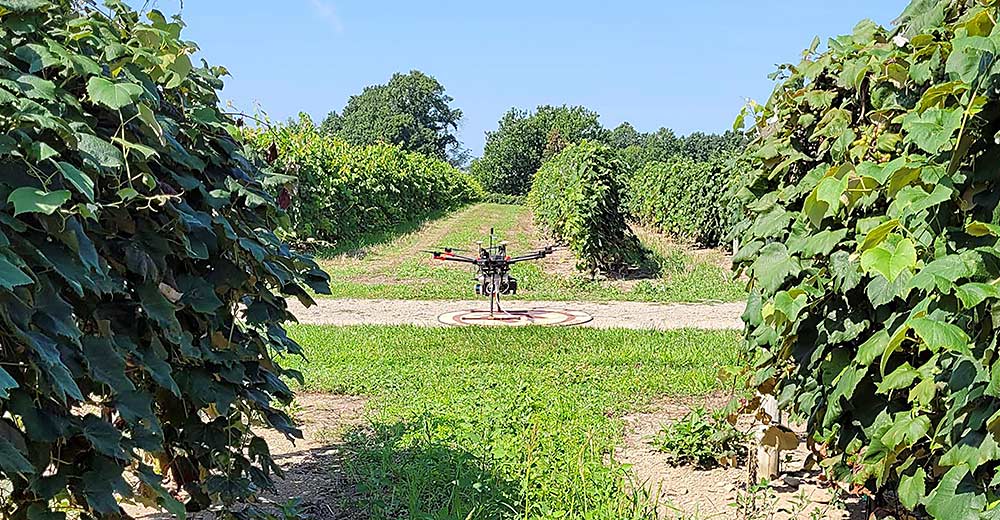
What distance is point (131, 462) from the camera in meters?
2.00

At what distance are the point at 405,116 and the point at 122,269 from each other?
91.4m

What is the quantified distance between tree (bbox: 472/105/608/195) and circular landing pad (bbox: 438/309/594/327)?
5624 cm

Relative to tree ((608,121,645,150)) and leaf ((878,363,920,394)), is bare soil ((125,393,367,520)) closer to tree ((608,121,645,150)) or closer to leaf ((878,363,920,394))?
leaf ((878,363,920,394))

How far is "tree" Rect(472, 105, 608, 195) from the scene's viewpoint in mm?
71250

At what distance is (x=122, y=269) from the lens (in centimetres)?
205

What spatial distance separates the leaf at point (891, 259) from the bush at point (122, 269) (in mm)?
1653

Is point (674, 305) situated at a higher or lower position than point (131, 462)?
lower

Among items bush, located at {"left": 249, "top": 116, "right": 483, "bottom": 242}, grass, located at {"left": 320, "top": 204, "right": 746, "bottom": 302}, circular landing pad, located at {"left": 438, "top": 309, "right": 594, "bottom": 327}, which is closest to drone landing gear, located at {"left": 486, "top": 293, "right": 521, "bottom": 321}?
circular landing pad, located at {"left": 438, "top": 309, "right": 594, "bottom": 327}

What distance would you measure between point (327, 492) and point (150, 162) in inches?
94.7

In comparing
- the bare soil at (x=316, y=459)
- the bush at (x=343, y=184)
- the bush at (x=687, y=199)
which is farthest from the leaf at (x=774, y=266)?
the bush at (x=687, y=199)

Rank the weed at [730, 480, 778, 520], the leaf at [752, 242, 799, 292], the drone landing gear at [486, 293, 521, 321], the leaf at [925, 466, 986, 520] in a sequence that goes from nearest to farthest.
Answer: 1. the leaf at [925, 466, 986, 520]
2. the leaf at [752, 242, 799, 292]
3. the weed at [730, 480, 778, 520]
4. the drone landing gear at [486, 293, 521, 321]

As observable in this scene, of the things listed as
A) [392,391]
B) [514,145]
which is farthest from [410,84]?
[392,391]

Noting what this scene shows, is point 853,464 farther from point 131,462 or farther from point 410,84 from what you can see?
point 410,84

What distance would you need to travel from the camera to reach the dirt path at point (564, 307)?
32.8 feet
